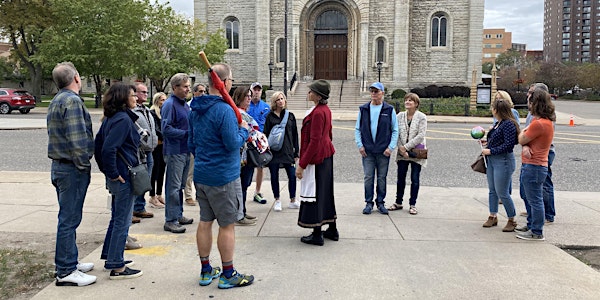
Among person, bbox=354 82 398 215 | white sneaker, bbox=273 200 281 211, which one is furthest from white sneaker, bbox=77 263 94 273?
person, bbox=354 82 398 215

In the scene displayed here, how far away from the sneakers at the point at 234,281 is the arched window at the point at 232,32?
36.3 m

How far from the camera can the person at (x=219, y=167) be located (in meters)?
4.14

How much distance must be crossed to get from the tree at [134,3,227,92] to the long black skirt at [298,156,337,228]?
29.2 meters

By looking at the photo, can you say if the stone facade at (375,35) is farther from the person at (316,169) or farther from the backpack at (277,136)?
the person at (316,169)

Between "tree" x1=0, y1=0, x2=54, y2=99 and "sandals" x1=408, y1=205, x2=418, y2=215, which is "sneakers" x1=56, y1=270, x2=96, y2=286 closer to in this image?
"sandals" x1=408, y1=205, x2=418, y2=215

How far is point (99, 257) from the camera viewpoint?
5102mm

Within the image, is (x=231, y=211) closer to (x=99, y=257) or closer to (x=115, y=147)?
(x=115, y=147)

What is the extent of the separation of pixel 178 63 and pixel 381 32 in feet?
50.2

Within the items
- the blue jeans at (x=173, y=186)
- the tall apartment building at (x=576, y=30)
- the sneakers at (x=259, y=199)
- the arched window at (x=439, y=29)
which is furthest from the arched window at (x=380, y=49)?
the tall apartment building at (x=576, y=30)

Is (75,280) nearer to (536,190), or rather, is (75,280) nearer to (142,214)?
(142,214)

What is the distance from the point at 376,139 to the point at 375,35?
103ft

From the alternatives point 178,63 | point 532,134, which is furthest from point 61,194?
point 178,63

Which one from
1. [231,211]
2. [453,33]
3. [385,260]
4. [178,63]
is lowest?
[385,260]

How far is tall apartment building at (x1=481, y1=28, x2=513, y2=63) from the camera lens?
157375 millimetres
